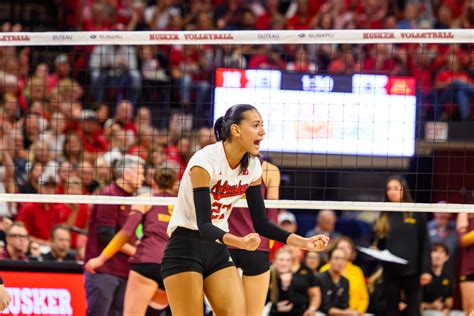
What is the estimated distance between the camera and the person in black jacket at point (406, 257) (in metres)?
10.0

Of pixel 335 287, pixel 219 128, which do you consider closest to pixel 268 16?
pixel 335 287

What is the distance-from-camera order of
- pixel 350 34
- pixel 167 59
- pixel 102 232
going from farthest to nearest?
pixel 167 59 → pixel 102 232 → pixel 350 34

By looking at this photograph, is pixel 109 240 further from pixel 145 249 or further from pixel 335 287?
pixel 335 287

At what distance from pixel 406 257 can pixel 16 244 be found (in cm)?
369

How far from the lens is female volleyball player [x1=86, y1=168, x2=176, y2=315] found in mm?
8875

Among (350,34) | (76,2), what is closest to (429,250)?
(350,34)

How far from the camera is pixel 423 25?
15320 millimetres

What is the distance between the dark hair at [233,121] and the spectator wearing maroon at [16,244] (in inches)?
168

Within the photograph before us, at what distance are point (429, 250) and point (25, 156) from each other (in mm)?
5075

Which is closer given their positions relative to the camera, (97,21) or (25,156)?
(25,156)

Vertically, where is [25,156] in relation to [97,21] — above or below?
below

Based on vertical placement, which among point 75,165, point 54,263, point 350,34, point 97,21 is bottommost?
point 54,263

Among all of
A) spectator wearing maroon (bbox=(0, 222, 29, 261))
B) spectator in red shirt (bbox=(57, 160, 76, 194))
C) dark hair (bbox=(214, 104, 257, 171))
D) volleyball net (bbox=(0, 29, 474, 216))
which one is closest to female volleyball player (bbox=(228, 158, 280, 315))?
volleyball net (bbox=(0, 29, 474, 216))

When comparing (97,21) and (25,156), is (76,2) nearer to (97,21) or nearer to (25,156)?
(97,21)
